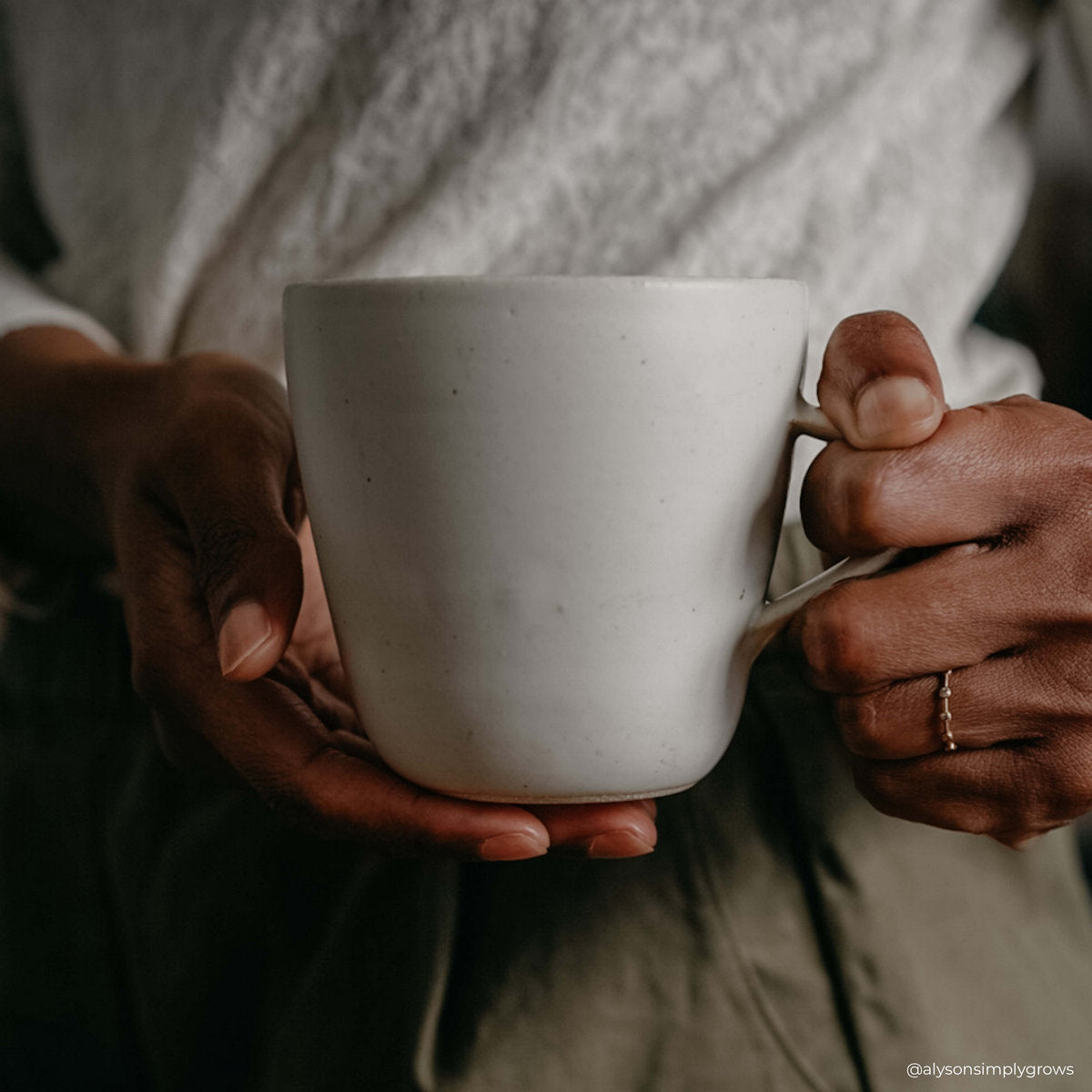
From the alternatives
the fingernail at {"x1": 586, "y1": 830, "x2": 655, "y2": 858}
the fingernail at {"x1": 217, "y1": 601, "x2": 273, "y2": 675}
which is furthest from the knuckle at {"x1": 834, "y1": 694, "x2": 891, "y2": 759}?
the fingernail at {"x1": 217, "y1": 601, "x2": 273, "y2": 675}

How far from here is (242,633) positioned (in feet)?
1.46

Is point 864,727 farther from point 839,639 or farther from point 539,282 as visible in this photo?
point 539,282

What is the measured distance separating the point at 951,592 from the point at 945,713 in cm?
6

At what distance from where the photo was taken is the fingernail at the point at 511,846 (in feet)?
1.43

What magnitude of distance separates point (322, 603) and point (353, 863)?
0.16 metres

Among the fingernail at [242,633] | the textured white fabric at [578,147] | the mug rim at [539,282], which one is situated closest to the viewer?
the mug rim at [539,282]

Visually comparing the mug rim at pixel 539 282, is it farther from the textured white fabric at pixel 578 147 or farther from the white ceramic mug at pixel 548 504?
the textured white fabric at pixel 578 147

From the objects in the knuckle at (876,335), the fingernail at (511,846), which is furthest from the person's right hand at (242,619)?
the knuckle at (876,335)

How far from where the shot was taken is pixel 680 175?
0.64m

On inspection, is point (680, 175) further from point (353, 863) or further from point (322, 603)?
point (353, 863)

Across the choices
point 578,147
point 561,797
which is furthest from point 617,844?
point 578,147

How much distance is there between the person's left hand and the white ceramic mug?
2 centimetres

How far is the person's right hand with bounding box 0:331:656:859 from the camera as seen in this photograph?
45 centimetres

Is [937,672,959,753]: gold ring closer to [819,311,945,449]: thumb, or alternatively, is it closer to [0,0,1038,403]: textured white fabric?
[819,311,945,449]: thumb
